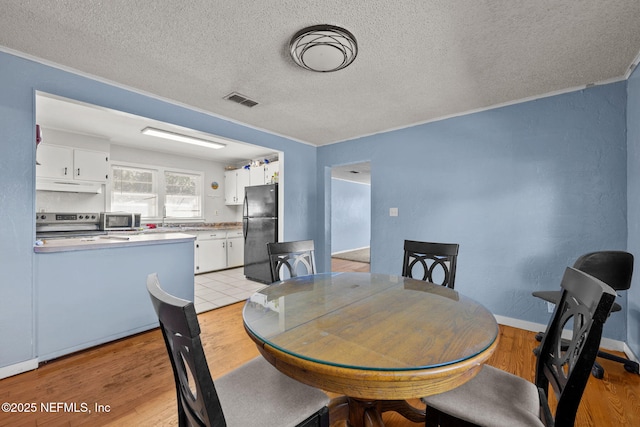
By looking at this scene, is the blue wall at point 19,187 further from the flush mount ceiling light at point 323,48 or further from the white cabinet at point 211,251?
the white cabinet at point 211,251

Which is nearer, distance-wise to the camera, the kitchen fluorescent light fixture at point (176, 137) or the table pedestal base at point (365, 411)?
the table pedestal base at point (365, 411)

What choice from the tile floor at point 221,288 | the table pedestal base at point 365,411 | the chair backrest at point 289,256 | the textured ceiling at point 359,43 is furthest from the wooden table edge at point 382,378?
the tile floor at point 221,288

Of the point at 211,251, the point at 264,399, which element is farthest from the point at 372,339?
the point at 211,251

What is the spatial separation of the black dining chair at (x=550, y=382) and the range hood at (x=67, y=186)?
5466 mm

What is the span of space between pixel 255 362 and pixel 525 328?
2931 millimetres

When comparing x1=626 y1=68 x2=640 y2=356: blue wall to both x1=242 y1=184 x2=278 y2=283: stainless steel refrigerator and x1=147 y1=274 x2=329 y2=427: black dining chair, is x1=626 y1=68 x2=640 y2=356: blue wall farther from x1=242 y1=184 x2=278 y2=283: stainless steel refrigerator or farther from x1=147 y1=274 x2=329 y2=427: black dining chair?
x1=242 y1=184 x2=278 y2=283: stainless steel refrigerator

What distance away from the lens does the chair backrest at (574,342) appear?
83 cm

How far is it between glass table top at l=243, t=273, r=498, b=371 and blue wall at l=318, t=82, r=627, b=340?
1.81 m

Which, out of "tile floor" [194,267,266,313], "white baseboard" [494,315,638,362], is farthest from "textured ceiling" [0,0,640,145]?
"tile floor" [194,267,266,313]

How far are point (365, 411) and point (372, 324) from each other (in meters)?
0.56

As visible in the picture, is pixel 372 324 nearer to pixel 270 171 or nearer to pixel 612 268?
pixel 612 268

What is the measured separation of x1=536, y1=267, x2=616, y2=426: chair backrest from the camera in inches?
32.5

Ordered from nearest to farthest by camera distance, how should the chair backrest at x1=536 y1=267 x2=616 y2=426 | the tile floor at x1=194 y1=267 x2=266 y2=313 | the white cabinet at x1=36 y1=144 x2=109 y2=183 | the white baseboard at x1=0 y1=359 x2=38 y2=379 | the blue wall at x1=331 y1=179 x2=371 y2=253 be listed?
the chair backrest at x1=536 y1=267 x2=616 y2=426 < the white baseboard at x1=0 y1=359 x2=38 y2=379 < the tile floor at x1=194 y1=267 x2=266 y2=313 < the white cabinet at x1=36 y1=144 x2=109 y2=183 < the blue wall at x1=331 y1=179 x2=371 y2=253

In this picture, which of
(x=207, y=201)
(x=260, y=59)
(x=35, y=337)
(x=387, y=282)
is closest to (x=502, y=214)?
(x=387, y=282)
